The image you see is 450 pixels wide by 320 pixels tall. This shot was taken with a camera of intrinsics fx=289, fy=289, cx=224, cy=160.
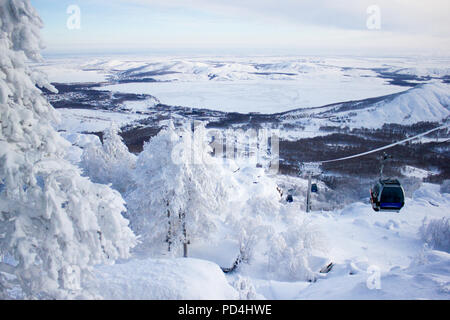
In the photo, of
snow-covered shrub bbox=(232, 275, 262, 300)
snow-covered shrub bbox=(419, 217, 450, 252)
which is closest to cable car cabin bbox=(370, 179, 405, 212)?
snow-covered shrub bbox=(232, 275, 262, 300)

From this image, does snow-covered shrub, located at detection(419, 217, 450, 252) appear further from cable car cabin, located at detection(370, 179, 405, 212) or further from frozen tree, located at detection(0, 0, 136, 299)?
frozen tree, located at detection(0, 0, 136, 299)

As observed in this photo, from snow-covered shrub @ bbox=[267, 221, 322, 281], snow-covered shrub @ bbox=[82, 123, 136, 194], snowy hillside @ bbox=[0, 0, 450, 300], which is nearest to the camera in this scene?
snowy hillside @ bbox=[0, 0, 450, 300]

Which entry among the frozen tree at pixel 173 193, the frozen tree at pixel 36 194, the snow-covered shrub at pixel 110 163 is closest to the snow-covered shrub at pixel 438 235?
the frozen tree at pixel 173 193

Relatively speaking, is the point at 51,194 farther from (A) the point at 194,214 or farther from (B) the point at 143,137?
(B) the point at 143,137

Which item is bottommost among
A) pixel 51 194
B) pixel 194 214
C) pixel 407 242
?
pixel 407 242

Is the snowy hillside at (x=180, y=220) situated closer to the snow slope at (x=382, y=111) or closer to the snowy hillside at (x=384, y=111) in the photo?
the snow slope at (x=382, y=111)
